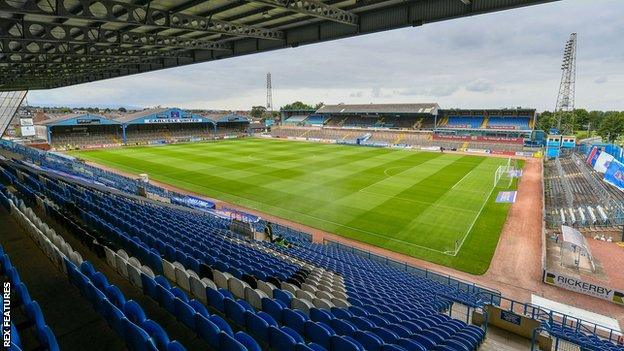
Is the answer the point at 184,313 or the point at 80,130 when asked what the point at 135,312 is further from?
the point at 80,130

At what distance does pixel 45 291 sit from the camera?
18.4 ft

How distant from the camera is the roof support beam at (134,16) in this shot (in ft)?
28.6

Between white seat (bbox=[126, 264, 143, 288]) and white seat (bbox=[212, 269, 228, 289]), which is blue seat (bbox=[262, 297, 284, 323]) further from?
white seat (bbox=[126, 264, 143, 288])

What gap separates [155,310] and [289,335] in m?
2.41

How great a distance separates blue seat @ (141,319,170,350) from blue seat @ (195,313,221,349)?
0.54m

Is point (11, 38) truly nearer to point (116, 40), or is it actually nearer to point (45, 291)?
point (116, 40)

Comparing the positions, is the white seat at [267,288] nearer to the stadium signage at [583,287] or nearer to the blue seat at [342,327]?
the blue seat at [342,327]

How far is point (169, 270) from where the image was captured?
6773 mm

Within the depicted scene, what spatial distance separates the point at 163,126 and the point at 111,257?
7561cm

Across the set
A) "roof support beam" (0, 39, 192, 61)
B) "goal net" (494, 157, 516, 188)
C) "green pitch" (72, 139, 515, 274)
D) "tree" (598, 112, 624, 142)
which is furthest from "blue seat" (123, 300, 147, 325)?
"tree" (598, 112, 624, 142)

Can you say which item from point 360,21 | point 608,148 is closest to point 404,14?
point 360,21

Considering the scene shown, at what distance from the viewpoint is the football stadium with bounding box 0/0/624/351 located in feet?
16.6

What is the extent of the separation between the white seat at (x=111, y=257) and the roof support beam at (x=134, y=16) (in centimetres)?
618

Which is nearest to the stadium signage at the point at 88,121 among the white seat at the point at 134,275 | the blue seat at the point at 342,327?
the white seat at the point at 134,275
